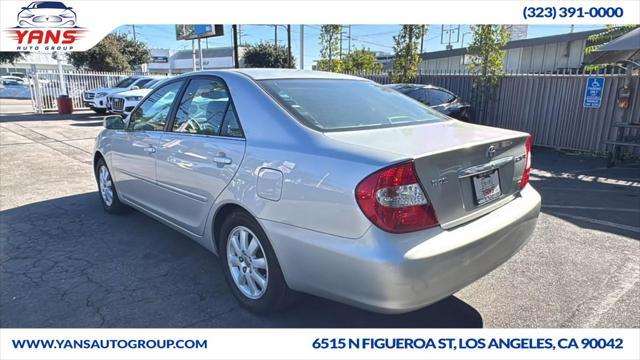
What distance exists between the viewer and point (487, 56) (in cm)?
1066

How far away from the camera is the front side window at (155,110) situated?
3678 millimetres

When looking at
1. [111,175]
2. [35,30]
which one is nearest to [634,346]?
[111,175]

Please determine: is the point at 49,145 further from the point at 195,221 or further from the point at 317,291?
the point at 317,291

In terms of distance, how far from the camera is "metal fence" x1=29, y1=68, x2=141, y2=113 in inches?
720

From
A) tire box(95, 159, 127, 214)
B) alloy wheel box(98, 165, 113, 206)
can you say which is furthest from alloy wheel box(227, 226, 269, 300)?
alloy wheel box(98, 165, 113, 206)

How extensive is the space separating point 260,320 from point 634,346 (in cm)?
236

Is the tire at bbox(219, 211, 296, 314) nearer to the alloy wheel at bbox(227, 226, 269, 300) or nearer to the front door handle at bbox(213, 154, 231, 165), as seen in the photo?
the alloy wheel at bbox(227, 226, 269, 300)

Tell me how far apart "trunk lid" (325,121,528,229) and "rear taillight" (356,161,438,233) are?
0.23 feet

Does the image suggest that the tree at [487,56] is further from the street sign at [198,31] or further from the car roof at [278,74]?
the street sign at [198,31]

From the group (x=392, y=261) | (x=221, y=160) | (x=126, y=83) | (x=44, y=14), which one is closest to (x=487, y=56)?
(x=221, y=160)

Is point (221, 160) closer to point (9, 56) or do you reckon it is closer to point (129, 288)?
point (129, 288)

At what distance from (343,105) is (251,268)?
130 cm

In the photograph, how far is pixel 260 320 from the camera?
2.74 metres

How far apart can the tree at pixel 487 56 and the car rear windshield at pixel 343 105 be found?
27.4 ft
